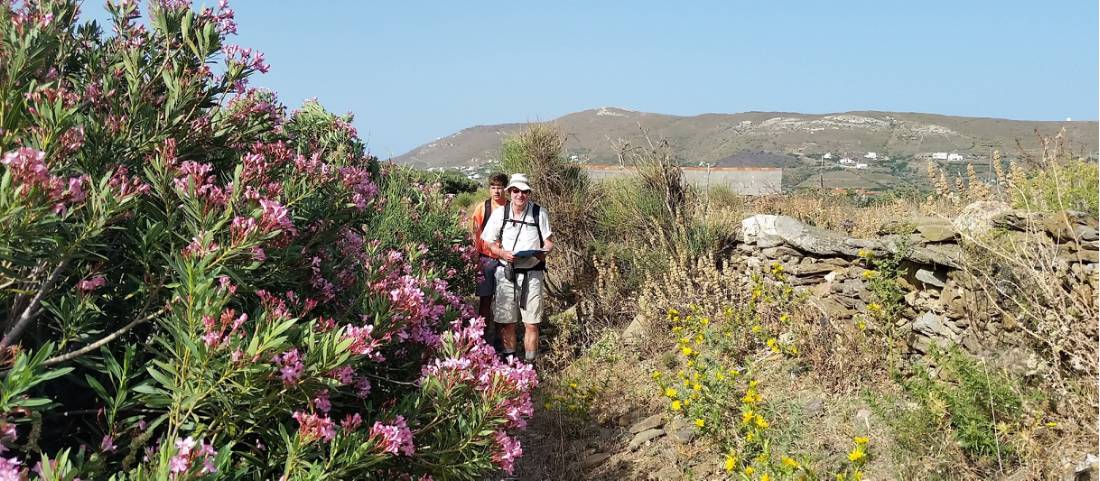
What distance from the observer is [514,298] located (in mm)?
5980

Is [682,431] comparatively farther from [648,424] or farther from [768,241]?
[768,241]

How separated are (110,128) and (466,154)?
308 feet

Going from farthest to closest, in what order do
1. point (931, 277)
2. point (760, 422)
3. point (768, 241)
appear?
point (768, 241) < point (931, 277) < point (760, 422)

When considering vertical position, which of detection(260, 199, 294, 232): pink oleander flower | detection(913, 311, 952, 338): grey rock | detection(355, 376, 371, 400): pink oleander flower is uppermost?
detection(260, 199, 294, 232): pink oleander flower

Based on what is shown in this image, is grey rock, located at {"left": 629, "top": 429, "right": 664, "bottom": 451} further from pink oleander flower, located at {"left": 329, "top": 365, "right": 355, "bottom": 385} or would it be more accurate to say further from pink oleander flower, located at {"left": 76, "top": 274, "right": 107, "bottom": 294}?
pink oleander flower, located at {"left": 76, "top": 274, "right": 107, "bottom": 294}

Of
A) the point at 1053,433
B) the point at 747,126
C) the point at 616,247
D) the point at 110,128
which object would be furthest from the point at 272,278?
the point at 747,126

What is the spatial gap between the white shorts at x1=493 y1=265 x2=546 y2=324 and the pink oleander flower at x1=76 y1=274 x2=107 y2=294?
4.04 m

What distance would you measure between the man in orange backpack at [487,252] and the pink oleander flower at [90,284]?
4066 millimetres

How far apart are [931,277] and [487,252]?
3.48 m

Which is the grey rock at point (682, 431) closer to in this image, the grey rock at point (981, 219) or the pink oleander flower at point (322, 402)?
the grey rock at point (981, 219)

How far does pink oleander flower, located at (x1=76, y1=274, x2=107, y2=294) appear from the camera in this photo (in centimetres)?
198

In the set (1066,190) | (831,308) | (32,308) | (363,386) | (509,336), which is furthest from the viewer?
(509,336)

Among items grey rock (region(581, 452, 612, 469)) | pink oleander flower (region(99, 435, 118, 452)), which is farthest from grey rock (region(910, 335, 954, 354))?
pink oleander flower (region(99, 435, 118, 452))

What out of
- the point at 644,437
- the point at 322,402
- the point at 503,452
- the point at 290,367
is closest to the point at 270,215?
the point at 290,367
